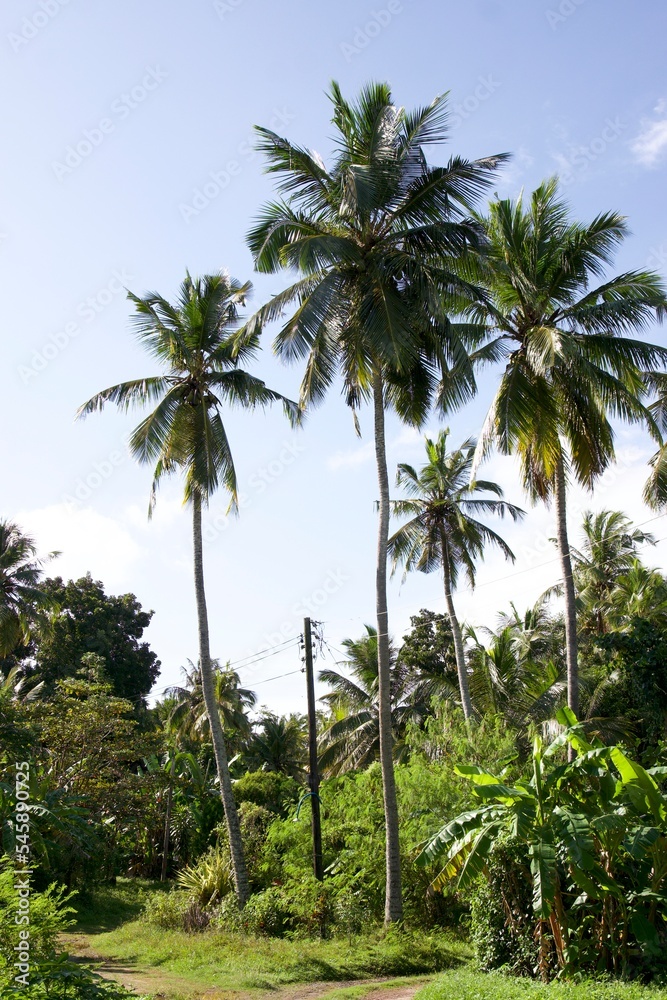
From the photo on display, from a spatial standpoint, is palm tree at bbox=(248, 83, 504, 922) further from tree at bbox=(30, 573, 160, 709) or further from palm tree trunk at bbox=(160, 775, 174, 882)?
tree at bbox=(30, 573, 160, 709)

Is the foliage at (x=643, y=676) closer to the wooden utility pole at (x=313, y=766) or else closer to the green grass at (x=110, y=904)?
the wooden utility pole at (x=313, y=766)

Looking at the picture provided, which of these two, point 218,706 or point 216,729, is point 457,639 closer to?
point 216,729

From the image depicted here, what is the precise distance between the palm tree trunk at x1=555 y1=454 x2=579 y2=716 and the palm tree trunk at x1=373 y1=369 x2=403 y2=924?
3.81m

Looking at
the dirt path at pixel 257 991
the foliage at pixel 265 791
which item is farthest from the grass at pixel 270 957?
the foliage at pixel 265 791

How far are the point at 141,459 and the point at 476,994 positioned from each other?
14169 millimetres

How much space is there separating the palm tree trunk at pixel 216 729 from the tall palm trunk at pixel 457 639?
652 centimetres

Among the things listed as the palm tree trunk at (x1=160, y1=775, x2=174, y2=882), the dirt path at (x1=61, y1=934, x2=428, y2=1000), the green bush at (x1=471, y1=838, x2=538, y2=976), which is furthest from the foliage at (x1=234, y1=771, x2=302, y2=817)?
the green bush at (x1=471, y1=838, x2=538, y2=976)

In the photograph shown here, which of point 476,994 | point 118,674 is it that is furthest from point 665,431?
point 118,674

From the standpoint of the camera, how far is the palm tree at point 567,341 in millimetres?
17344

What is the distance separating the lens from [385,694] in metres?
17.2

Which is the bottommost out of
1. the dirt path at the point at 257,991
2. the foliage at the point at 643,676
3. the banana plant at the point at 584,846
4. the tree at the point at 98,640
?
the dirt path at the point at 257,991

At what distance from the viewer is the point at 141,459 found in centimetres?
2025

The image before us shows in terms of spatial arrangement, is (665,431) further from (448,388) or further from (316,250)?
(316,250)

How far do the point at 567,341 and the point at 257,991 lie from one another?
43.5 feet
